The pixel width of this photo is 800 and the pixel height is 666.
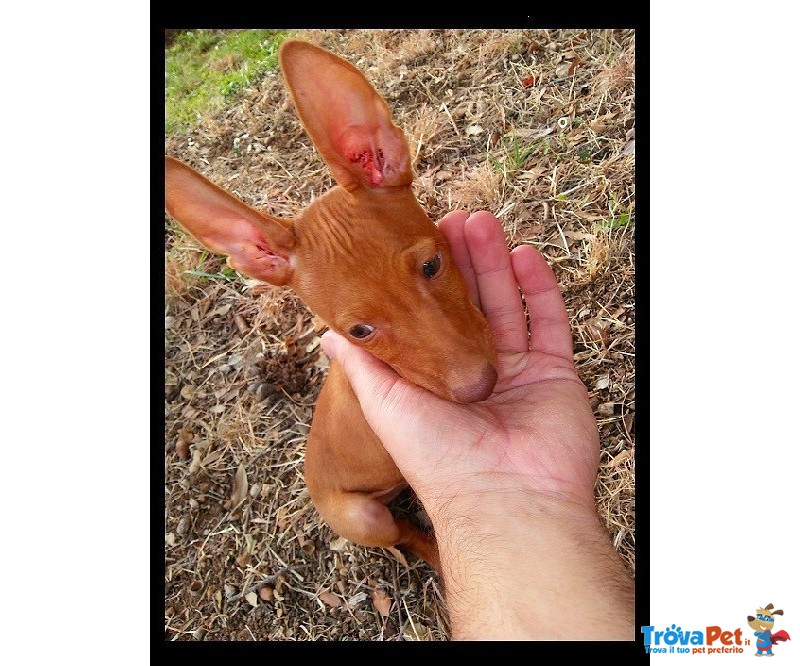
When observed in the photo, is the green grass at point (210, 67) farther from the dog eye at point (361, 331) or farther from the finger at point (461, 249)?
the dog eye at point (361, 331)

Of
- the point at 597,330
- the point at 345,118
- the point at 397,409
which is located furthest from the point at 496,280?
the point at 345,118

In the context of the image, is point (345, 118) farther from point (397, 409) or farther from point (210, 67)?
point (210, 67)

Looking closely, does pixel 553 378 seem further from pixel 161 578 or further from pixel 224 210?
pixel 161 578

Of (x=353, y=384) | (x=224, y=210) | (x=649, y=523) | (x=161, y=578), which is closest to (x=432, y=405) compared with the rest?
(x=353, y=384)

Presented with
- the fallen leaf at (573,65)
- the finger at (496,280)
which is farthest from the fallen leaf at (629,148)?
the finger at (496,280)

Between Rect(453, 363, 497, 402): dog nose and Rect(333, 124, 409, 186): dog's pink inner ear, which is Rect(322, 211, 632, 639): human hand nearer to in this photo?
Rect(453, 363, 497, 402): dog nose
